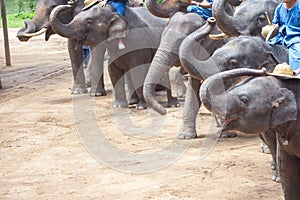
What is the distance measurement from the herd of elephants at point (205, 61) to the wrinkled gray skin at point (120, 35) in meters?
0.01

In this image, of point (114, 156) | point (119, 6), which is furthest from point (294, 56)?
point (119, 6)

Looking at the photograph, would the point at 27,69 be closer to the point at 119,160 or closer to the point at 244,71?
the point at 119,160

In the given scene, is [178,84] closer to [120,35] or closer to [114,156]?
[120,35]

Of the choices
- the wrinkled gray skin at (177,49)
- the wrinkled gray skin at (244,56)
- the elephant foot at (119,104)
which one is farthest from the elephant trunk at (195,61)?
the elephant foot at (119,104)

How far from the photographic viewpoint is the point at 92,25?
943cm

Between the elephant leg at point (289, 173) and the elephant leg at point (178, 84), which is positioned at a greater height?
the elephant leg at point (289, 173)

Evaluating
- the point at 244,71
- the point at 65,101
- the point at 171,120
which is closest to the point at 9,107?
the point at 65,101

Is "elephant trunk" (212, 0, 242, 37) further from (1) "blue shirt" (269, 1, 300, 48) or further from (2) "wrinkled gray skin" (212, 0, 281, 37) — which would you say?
(1) "blue shirt" (269, 1, 300, 48)

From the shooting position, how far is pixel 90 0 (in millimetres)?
9773

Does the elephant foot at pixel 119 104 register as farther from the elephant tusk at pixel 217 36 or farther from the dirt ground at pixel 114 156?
the elephant tusk at pixel 217 36

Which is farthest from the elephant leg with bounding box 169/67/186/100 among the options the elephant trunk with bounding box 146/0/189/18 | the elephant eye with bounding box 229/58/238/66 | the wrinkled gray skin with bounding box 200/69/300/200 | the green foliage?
the green foliage

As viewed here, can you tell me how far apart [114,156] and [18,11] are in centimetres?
2707

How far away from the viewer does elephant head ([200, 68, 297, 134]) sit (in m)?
4.39

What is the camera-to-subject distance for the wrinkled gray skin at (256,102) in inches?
173
